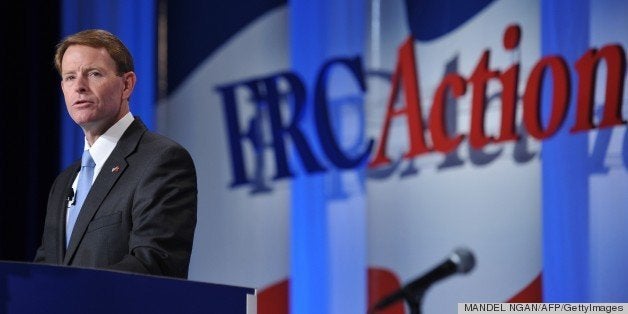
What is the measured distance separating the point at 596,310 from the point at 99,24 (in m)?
3.73

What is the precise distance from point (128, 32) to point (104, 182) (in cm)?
290

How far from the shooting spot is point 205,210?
4.78 m

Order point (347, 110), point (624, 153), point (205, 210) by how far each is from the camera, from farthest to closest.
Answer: point (205, 210) < point (347, 110) < point (624, 153)

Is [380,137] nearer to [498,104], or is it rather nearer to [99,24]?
[498,104]

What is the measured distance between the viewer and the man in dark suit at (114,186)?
189cm

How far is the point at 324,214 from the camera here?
4395mm

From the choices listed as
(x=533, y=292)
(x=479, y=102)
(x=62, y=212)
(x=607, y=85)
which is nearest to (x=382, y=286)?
(x=533, y=292)

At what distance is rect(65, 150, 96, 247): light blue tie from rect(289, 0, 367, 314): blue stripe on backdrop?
7.68 feet

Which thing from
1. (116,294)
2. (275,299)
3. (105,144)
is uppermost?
(105,144)

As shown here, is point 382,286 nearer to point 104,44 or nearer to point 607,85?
point 607,85

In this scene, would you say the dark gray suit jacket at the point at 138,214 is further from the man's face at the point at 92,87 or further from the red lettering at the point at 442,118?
the red lettering at the point at 442,118

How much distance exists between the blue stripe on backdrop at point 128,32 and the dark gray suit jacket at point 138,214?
8.92ft

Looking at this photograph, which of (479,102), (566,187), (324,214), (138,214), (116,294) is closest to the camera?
(116,294)

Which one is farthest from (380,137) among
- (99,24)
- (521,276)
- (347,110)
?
(99,24)
